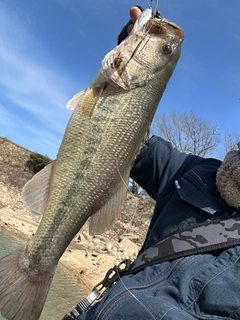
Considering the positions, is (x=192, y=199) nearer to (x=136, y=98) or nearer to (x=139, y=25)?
(x=136, y=98)

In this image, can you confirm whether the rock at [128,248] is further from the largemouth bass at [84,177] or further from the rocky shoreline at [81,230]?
the largemouth bass at [84,177]

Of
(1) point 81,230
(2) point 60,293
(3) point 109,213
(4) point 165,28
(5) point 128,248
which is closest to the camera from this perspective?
(3) point 109,213

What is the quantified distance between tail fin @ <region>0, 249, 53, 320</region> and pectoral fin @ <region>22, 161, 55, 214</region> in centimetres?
31

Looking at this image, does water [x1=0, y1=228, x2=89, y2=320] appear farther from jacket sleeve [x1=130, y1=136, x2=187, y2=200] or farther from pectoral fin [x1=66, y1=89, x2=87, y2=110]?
pectoral fin [x1=66, y1=89, x2=87, y2=110]

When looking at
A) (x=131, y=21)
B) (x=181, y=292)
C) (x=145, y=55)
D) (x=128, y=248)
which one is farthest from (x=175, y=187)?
(x=128, y=248)

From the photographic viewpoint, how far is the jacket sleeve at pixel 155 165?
98.9 inches

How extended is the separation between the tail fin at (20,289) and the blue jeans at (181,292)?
37 centimetres

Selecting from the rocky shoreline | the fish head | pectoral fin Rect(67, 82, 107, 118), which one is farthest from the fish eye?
the rocky shoreline

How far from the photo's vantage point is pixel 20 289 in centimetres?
212

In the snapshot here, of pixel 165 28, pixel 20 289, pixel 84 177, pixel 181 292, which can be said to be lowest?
pixel 20 289

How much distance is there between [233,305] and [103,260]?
11.9m

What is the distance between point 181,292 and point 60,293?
840 centimetres

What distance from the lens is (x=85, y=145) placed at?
2193 mm

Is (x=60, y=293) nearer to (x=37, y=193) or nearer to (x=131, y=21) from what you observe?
(x=37, y=193)
